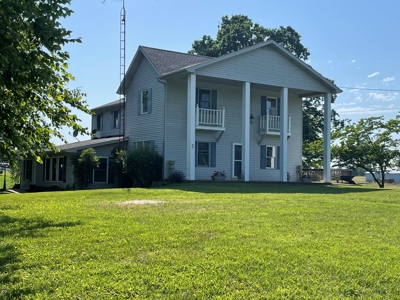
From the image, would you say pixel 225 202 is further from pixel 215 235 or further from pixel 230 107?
pixel 230 107

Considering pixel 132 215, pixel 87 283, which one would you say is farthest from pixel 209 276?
pixel 132 215

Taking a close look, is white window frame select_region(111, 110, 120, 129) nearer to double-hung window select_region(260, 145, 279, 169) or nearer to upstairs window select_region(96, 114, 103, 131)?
upstairs window select_region(96, 114, 103, 131)

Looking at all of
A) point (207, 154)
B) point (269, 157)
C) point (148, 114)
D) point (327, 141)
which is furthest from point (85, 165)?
point (327, 141)

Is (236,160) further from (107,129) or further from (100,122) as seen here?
(100,122)

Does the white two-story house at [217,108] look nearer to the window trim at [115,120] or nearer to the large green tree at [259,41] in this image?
the window trim at [115,120]

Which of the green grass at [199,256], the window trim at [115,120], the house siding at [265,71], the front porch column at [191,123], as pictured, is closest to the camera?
the green grass at [199,256]

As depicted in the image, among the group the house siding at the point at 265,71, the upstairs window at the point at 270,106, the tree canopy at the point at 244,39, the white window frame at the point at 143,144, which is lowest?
the white window frame at the point at 143,144

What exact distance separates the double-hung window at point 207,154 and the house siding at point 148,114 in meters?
2.35

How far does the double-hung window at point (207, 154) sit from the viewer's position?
923 inches

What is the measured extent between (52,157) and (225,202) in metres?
17.2

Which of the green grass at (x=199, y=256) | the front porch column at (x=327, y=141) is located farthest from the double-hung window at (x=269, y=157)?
A: the green grass at (x=199, y=256)

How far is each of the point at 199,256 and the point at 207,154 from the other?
1823 cm

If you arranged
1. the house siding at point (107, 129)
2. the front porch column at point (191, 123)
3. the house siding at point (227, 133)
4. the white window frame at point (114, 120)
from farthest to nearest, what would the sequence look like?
the house siding at point (107, 129) < the white window frame at point (114, 120) < the house siding at point (227, 133) < the front porch column at point (191, 123)

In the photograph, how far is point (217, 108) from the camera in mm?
23891
